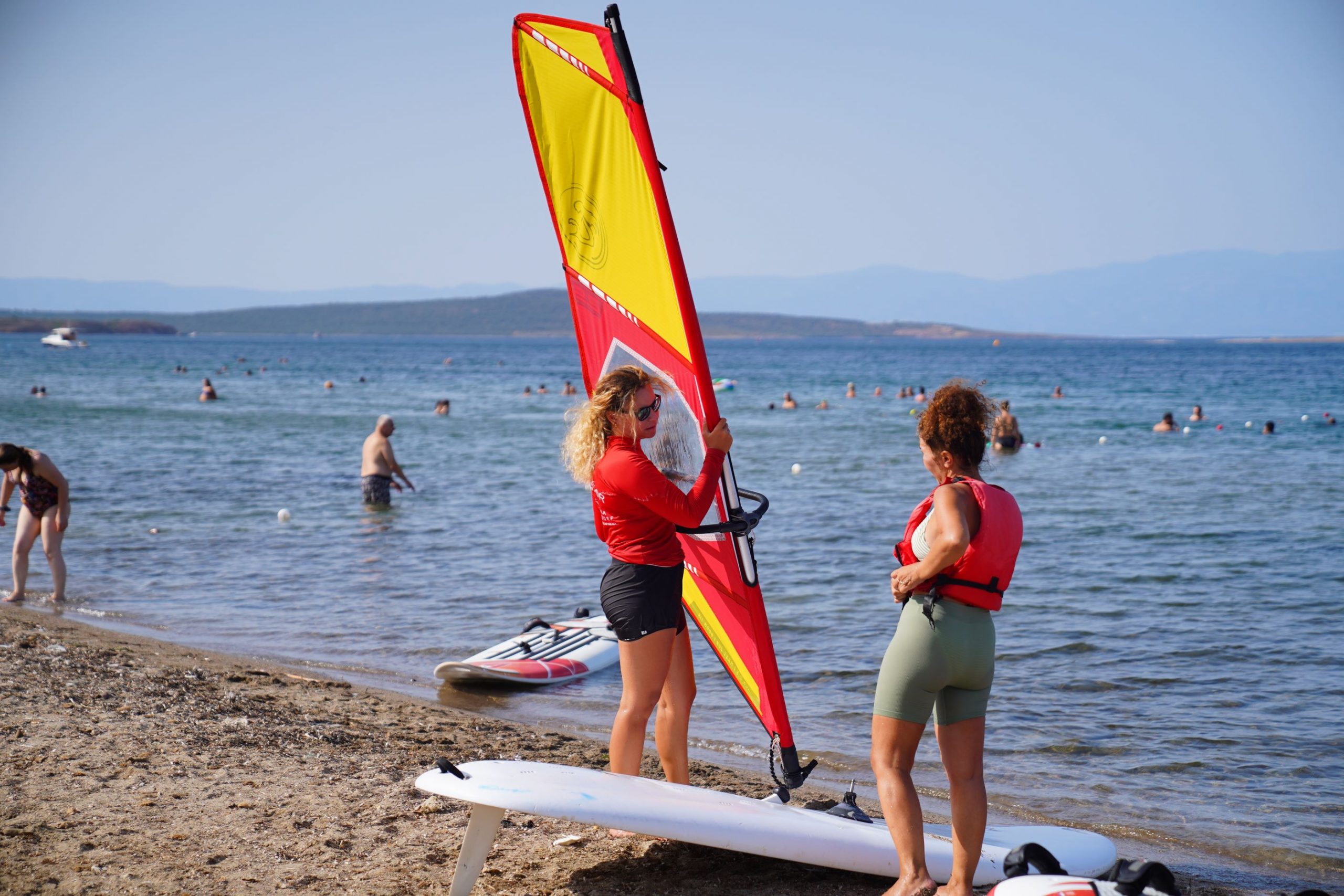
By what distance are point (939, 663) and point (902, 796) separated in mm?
476

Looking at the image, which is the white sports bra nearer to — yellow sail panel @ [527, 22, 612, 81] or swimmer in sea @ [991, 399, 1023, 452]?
yellow sail panel @ [527, 22, 612, 81]

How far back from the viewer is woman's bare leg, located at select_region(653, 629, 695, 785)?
4105 mm

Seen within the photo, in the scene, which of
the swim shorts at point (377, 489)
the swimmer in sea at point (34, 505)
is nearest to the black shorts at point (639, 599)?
the swimmer in sea at point (34, 505)

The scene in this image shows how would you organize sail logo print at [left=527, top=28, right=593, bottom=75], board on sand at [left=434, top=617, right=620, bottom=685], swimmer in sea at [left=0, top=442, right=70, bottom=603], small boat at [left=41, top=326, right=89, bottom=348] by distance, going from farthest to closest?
small boat at [left=41, top=326, right=89, bottom=348]
swimmer in sea at [left=0, top=442, right=70, bottom=603]
board on sand at [left=434, top=617, right=620, bottom=685]
sail logo print at [left=527, top=28, right=593, bottom=75]

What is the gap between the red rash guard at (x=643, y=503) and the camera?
3.68 meters

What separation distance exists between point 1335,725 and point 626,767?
196 inches

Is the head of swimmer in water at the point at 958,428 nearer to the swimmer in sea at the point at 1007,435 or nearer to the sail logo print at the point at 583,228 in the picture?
the sail logo print at the point at 583,228

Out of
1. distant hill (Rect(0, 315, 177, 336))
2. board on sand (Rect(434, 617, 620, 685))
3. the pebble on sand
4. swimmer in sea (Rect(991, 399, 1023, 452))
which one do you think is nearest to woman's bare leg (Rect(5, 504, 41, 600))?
board on sand (Rect(434, 617, 620, 685))

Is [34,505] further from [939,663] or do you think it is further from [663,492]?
[939,663]

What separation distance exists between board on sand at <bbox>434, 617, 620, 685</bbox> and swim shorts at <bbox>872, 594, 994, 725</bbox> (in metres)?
4.44

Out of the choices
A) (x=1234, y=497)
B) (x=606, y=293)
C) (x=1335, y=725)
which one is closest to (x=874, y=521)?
(x=1234, y=497)

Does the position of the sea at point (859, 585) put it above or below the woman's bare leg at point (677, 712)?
below

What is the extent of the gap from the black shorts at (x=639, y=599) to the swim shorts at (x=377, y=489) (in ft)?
39.4

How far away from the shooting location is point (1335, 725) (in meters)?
6.64
